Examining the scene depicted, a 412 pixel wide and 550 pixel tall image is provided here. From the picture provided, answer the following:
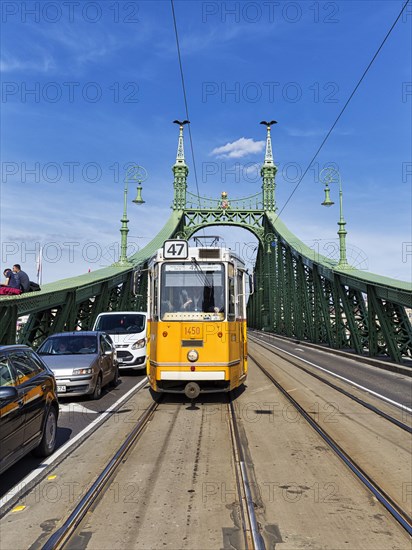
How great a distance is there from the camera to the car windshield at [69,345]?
35.0 ft

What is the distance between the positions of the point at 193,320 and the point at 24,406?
4421mm

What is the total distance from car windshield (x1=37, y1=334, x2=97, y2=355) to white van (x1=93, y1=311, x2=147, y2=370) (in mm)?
3066

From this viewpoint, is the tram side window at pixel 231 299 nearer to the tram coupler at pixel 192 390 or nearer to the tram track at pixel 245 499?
the tram coupler at pixel 192 390

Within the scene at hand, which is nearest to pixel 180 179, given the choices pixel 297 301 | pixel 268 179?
pixel 268 179

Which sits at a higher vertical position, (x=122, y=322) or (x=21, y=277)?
(x=21, y=277)

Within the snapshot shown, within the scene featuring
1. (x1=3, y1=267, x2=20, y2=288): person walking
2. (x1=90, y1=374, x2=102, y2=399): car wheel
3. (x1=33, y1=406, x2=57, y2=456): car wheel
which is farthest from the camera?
(x1=3, y1=267, x2=20, y2=288): person walking

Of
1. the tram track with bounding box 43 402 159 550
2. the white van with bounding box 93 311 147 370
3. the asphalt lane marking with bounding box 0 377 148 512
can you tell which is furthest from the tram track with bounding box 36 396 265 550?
the white van with bounding box 93 311 147 370

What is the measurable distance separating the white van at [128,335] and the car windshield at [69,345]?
10.1ft

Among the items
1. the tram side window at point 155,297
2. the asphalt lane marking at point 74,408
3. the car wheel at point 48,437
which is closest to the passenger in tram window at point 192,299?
the tram side window at point 155,297

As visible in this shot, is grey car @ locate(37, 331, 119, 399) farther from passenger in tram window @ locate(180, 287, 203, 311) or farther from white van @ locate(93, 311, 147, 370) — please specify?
Answer: passenger in tram window @ locate(180, 287, 203, 311)

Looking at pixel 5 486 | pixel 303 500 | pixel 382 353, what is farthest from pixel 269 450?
pixel 382 353

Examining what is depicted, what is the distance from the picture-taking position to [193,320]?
30.1 feet

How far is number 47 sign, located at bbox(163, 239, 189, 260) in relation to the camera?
9391mm

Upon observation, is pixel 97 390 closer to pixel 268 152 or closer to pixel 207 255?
pixel 207 255
